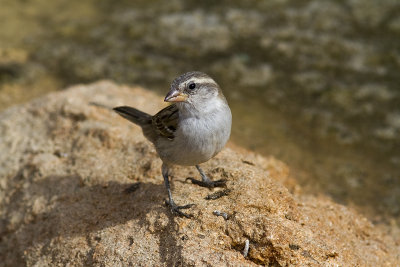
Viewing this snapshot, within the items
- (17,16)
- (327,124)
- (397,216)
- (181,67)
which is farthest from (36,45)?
(397,216)

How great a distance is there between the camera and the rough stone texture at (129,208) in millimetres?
3914

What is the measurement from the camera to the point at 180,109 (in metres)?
4.38

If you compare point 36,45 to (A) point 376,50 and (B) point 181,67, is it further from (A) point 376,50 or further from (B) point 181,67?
(A) point 376,50

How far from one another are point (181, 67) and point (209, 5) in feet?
7.53

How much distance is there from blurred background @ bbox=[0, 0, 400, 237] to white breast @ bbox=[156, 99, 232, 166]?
10.1ft

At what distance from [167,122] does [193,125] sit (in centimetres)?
41

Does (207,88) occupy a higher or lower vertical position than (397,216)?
lower

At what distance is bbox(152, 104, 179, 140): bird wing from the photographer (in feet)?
14.5

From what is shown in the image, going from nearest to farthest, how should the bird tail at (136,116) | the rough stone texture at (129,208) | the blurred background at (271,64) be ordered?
1. the rough stone texture at (129,208)
2. the bird tail at (136,116)
3. the blurred background at (271,64)

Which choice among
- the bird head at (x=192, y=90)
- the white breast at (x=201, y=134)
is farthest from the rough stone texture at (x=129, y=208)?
the bird head at (x=192, y=90)

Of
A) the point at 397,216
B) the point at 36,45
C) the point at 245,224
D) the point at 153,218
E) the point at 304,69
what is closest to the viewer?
the point at 245,224

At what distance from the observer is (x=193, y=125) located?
4.21 m

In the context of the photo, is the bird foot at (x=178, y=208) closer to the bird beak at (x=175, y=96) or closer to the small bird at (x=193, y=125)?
the small bird at (x=193, y=125)

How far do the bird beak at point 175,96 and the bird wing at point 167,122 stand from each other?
0.23m
